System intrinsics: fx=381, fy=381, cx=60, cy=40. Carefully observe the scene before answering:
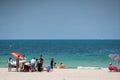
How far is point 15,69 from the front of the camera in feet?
84.2

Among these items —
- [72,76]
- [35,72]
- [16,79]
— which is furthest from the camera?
[35,72]

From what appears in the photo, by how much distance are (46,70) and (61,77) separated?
4.00 metres

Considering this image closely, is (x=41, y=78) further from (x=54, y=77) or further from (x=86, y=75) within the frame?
(x=86, y=75)

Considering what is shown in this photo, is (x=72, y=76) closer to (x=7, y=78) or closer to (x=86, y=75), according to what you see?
(x=86, y=75)

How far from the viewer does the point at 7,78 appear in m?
21.3

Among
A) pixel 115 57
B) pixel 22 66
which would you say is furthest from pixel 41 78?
pixel 115 57

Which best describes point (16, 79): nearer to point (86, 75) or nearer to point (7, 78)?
point (7, 78)

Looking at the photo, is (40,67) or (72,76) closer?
(72,76)

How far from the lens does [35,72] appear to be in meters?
24.5

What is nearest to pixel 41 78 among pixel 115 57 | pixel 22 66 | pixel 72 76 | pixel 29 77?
pixel 29 77

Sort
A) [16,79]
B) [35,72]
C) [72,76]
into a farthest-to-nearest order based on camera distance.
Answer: [35,72], [72,76], [16,79]

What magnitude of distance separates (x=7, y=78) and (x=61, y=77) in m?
3.09

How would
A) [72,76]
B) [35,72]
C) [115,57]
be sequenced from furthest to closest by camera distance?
[115,57] → [35,72] → [72,76]

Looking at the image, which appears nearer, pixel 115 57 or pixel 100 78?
pixel 100 78
